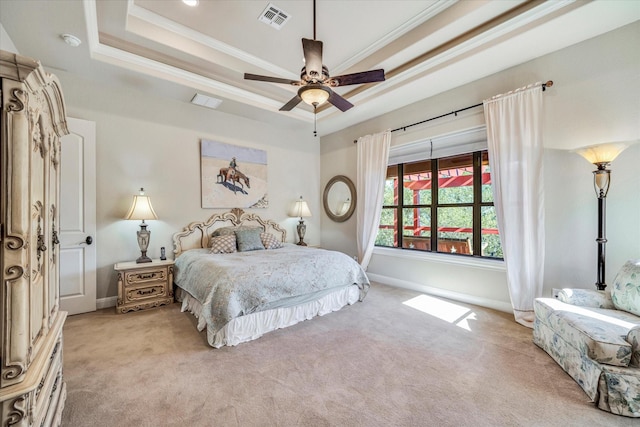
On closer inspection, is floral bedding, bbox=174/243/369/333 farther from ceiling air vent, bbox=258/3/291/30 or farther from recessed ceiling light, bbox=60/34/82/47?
ceiling air vent, bbox=258/3/291/30

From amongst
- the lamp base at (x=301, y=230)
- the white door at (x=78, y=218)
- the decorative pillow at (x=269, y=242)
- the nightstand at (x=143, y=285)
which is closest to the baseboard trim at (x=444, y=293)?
the lamp base at (x=301, y=230)

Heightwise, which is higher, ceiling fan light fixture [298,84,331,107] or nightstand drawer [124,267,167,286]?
ceiling fan light fixture [298,84,331,107]

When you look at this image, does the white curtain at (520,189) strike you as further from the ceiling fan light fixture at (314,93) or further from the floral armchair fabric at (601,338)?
the ceiling fan light fixture at (314,93)

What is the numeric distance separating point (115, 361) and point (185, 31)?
337 centimetres

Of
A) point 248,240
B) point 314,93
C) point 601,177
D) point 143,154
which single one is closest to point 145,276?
point 248,240

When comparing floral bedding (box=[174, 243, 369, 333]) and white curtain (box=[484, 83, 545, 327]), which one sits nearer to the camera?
floral bedding (box=[174, 243, 369, 333])

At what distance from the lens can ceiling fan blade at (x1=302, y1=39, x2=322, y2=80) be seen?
2.19m

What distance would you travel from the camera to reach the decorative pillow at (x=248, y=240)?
158 inches

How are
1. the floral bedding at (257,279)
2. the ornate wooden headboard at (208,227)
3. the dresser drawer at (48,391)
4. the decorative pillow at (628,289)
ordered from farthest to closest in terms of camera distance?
the ornate wooden headboard at (208,227), the floral bedding at (257,279), the decorative pillow at (628,289), the dresser drawer at (48,391)

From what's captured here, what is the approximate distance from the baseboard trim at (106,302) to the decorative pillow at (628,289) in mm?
5271

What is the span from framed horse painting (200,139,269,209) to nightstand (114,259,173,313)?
3.95 ft

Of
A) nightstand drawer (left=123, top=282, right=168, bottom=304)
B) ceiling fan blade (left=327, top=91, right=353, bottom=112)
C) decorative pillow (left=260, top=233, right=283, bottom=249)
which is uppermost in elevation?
ceiling fan blade (left=327, top=91, right=353, bottom=112)

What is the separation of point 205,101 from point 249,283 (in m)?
2.90

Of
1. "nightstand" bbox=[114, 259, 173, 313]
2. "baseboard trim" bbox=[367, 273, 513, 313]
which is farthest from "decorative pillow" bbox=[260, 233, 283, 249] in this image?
"baseboard trim" bbox=[367, 273, 513, 313]
